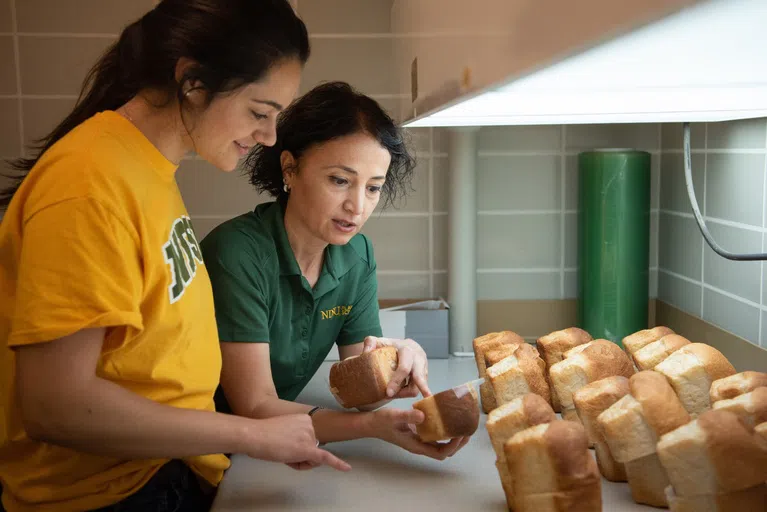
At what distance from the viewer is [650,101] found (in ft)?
2.68

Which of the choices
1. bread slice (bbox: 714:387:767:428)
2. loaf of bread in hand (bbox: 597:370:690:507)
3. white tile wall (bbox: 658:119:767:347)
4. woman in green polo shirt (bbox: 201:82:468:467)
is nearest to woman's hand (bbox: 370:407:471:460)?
woman in green polo shirt (bbox: 201:82:468:467)

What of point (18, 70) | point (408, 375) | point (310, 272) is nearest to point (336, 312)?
point (310, 272)

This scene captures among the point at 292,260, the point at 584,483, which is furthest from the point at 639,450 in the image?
the point at 292,260

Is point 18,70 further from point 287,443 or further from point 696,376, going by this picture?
point 696,376

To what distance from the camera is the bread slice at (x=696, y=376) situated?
978 millimetres

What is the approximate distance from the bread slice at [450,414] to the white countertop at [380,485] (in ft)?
0.18

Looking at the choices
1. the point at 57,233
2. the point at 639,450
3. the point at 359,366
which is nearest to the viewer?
the point at 57,233

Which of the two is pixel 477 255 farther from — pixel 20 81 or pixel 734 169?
pixel 20 81

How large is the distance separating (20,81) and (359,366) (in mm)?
1205

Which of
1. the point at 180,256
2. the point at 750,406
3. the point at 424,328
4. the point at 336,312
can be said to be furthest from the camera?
the point at 424,328

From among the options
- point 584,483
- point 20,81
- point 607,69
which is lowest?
point 584,483

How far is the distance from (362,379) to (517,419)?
272 mm

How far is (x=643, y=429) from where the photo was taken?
84 cm

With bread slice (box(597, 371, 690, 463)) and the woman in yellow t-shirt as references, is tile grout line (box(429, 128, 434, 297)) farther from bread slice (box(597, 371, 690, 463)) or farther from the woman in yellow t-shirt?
bread slice (box(597, 371, 690, 463))
